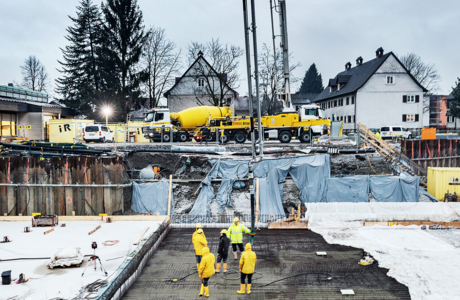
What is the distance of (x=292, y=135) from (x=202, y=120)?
7383mm

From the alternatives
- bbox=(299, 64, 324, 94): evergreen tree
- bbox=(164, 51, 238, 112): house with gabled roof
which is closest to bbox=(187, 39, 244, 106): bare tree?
bbox=(164, 51, 238, 112): house with gabled roof

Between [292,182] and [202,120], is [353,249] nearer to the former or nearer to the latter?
[292,182]

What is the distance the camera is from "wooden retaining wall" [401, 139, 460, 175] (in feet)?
77.2

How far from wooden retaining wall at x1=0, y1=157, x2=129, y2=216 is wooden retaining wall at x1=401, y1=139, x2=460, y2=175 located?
63.7ft

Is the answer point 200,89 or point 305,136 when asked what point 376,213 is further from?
point 200,89

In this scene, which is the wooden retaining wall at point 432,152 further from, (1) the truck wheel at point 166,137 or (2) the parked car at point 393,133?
(1) the truck wheel at point 166,137

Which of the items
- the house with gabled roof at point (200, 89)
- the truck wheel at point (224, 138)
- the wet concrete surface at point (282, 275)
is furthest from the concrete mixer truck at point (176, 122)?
the wet concrete surface at point (282, 275)

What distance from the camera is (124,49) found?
125 feet

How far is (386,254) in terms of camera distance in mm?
9961

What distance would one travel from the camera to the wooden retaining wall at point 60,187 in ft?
51.1

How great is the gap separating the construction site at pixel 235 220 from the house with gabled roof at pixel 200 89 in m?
16.4

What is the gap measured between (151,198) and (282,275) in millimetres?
9152

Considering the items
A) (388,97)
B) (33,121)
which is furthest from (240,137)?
(388,97)

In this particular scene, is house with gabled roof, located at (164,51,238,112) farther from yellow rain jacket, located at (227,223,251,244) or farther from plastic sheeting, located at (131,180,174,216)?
yellow rain jacket, located at (227,223,251,244)
